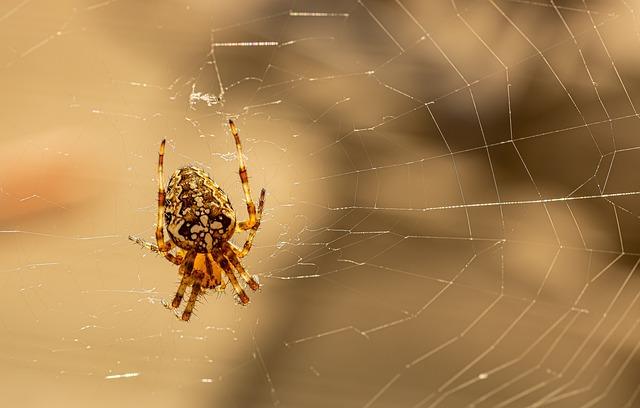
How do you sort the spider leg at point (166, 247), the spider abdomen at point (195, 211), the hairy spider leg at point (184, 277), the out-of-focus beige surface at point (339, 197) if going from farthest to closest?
the out-of-focus beige surface at point (339, 197) → the hairy spider leg at point (184, 277) → the spider leg at point (166, 247) → the spider abdomen at point (195, 211)

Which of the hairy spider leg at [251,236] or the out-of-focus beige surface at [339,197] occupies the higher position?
the out-of-focus beige surface at [339,197]

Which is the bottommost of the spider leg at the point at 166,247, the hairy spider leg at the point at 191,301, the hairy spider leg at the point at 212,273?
the hairy spider leg at the point at 191,301

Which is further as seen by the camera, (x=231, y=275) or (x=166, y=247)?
(x=231, y=275)

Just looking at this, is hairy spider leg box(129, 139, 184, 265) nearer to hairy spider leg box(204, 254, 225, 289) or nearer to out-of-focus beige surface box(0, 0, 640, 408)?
hairy spider leg box(204, 254, 225, 289)

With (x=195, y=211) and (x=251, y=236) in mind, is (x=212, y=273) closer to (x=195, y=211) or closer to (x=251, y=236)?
(x=251, y=236)

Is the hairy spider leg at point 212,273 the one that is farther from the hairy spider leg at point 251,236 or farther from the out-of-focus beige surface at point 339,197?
the out-of-focus beige surface at point 339,197

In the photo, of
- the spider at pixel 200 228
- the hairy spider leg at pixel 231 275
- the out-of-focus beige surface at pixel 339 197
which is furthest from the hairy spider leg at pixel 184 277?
the out-of-focus beige surface at pixel 339 197

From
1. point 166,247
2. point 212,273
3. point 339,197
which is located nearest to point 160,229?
point 166,247

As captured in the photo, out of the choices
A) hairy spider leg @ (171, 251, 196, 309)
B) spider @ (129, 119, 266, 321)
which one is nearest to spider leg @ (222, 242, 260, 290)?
spider @ (129, 119, 266, 321)
